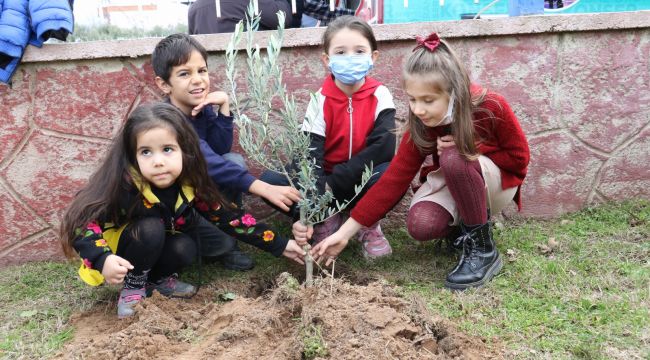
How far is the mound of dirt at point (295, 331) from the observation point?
6.72 ft

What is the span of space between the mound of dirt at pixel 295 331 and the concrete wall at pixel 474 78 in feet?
3.71

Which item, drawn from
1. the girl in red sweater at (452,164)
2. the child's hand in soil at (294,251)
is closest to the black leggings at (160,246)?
the child's hand in soil at (294,251)

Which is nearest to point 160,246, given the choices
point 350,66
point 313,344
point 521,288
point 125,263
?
point 125,263

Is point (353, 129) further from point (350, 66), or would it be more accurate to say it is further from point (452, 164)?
point (452, 164)

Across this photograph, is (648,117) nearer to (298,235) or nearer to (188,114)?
(298,235)

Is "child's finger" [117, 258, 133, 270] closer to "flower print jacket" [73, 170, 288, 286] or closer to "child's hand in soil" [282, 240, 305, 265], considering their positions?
"flower print jacket" [73, 170, 288, 286]

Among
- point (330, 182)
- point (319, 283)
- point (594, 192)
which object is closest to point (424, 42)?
point (330, 182)

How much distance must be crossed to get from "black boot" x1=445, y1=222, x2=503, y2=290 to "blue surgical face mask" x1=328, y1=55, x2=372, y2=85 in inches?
34.5

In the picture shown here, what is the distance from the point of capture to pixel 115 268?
7.86 ft

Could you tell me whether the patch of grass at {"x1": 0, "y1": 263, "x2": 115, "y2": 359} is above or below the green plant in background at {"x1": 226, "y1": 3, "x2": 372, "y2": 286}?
below

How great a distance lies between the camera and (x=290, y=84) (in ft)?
10.9

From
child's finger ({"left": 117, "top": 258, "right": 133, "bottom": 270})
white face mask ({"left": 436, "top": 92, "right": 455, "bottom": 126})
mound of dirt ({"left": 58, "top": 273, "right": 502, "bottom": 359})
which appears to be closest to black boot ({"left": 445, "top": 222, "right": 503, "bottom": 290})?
mound of dirt ({"left": 58, "top": 273, "right": 502, "bottom": 359})

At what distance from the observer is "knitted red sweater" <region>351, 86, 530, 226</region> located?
A: 2.71 meters

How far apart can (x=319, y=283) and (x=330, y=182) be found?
29.9 inches
